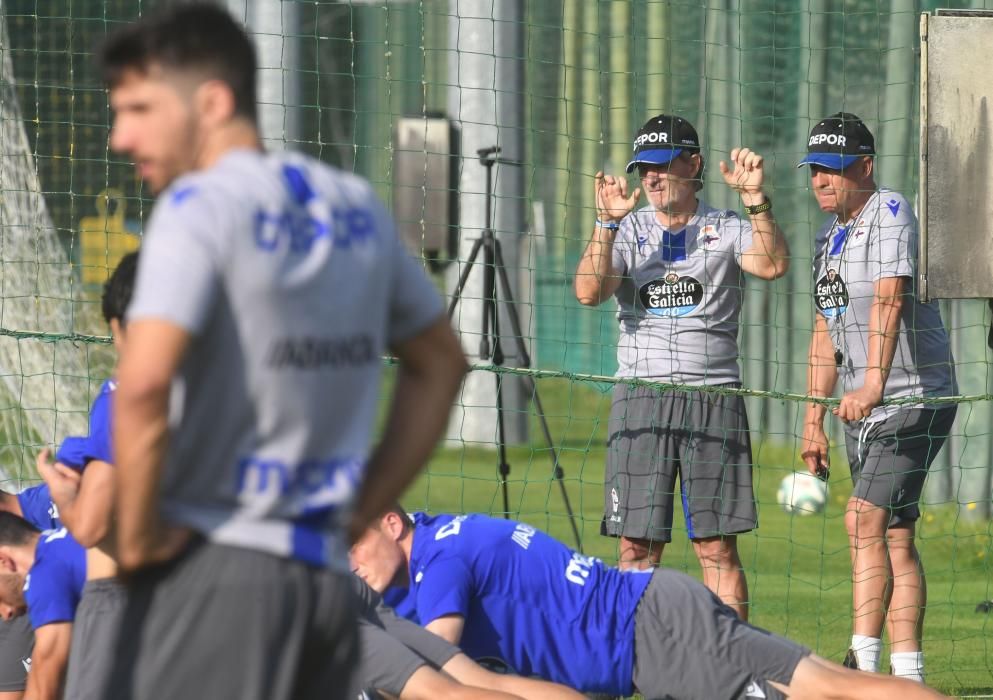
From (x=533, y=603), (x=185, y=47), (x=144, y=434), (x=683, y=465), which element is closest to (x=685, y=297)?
(x=683, y=465)

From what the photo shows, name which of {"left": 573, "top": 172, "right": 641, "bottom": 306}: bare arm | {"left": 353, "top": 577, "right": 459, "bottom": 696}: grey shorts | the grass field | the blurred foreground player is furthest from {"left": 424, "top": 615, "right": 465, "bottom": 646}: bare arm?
{"left": 573, "top": 172, "right": 641, "bottom": 306}: bare arm

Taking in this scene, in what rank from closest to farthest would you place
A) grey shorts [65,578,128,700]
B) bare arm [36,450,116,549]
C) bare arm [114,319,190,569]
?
bare arm [114,319,190,569], bare arm [36,450,116,549], grey shorts [65,578,128,700]

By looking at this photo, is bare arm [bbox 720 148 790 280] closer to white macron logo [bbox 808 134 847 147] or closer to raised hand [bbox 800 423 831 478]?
white macron logo [bbox 808 134 847 147]

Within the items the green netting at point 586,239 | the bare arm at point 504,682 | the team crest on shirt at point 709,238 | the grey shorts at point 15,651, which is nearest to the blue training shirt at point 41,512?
the grey shorts at point 15,651

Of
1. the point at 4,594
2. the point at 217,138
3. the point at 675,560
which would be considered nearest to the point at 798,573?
the point at 675,560

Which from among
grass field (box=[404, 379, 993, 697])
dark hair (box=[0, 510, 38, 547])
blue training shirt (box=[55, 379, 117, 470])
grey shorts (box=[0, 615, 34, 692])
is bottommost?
grass field (box=[404, 379, 993, 697])

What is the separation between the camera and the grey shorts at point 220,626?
1.91m

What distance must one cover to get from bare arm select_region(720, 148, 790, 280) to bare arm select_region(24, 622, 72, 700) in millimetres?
2728

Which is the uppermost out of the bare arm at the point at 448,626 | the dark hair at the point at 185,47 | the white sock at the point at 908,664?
the dark hair at the point at 185,47

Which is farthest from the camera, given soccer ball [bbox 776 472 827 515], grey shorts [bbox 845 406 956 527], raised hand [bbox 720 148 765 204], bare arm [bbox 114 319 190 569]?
soccer ball [bbox 776 472 827 515]

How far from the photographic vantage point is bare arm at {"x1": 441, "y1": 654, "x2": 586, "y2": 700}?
3680 millimetres

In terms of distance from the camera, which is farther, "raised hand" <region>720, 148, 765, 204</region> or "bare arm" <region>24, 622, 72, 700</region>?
"raised hand" <region>720, 148, 765, 204</region>

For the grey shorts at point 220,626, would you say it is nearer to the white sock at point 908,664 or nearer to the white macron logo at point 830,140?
the white sock at point 908,664

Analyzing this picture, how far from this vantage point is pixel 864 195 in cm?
521
